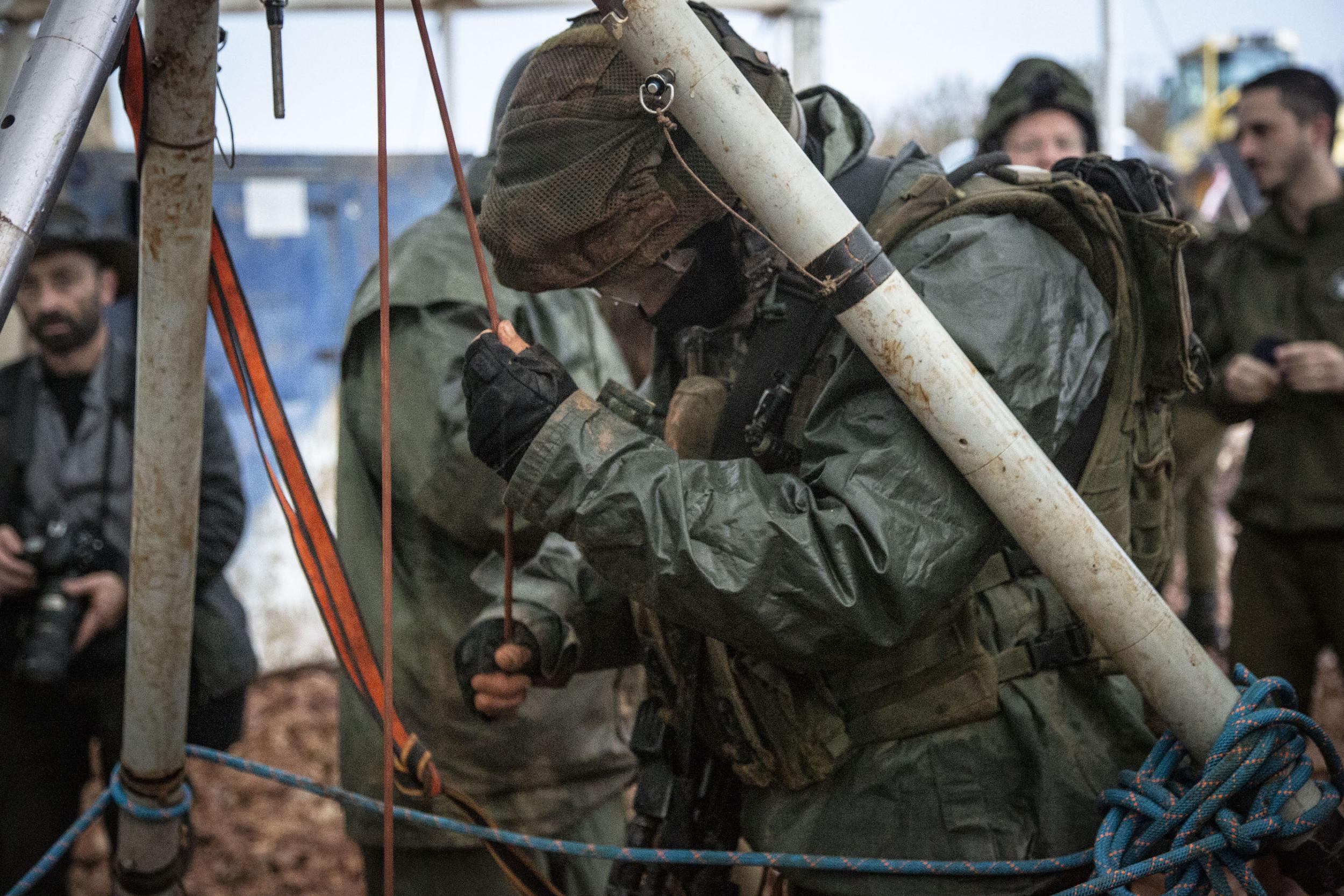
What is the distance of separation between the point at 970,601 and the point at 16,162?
4.90 feet

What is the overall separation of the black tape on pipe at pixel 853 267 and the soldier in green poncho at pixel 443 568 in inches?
58.4

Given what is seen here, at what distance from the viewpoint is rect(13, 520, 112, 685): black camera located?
338 centimetres

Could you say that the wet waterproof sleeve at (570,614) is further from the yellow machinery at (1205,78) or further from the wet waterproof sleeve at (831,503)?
the yellow machinery at (1205,78)

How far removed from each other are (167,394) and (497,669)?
2.73ft

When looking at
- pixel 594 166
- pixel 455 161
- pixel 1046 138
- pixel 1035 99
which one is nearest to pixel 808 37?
pixel 1035 99

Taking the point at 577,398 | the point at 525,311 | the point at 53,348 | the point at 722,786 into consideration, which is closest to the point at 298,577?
the point at 53,348

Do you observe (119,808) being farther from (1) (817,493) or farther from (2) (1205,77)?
(2) (1205,77)

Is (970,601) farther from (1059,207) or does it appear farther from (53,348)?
(53,348)

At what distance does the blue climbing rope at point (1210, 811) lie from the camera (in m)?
1.68

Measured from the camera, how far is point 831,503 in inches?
66.8

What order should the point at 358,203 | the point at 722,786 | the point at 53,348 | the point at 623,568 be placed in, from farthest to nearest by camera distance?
1. the point at 358,203
2. the point at 53,348
3. the point at 722,786
4. the point at 623,568

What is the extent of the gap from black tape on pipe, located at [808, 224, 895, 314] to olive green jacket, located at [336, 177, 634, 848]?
4.87 ft

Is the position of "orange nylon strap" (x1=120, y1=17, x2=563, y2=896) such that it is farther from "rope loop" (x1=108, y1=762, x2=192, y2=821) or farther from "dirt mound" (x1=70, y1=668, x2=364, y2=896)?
"dirt mound" (x1=70, y1=668, x2=364, y2=896)

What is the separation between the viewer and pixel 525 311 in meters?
3.12
